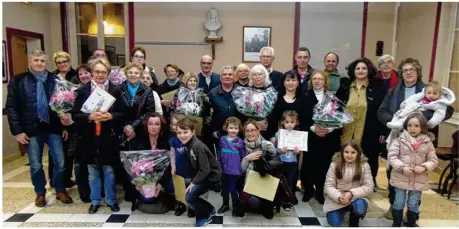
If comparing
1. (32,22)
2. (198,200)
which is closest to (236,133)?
(198,200)

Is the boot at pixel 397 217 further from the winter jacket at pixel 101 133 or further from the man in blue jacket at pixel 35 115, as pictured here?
the man in blue jacket at pixel 35 115

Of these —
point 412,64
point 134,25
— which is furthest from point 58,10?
point 412,64

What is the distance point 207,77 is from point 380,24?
3.27 meters

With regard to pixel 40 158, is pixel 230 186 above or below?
below

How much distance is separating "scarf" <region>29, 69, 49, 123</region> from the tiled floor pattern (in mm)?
773

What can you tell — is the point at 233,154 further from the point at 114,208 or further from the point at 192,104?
the point at 114,208

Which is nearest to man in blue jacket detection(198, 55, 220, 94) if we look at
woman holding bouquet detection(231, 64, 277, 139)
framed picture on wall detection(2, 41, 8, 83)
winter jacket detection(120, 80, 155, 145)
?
woman holding bouquet detection(231, 64, 277, 139)

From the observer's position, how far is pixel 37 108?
249 cm

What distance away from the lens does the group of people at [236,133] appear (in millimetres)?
2277

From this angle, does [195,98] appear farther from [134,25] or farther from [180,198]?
[134,25]

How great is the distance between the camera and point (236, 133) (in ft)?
8.07

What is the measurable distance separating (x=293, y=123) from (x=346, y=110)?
0.45 metres

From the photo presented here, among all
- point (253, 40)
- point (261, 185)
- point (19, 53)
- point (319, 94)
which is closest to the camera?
point (261, 185)

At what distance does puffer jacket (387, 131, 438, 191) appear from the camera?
2158 millimetres
